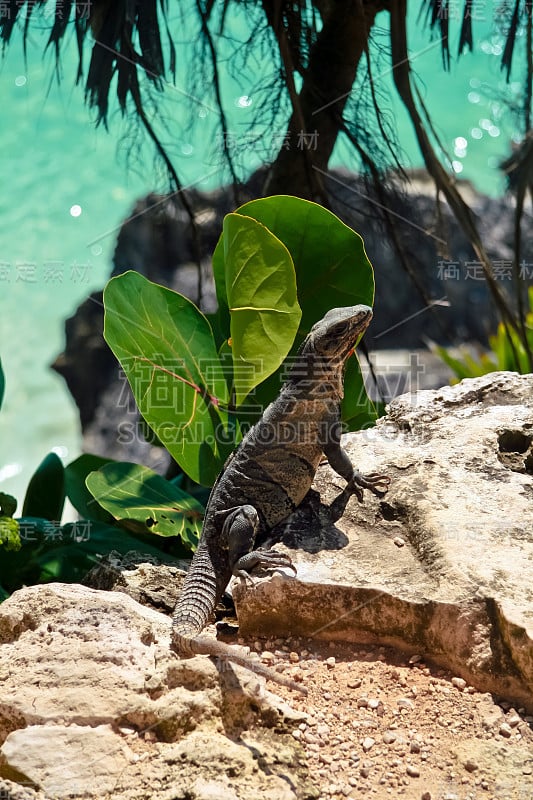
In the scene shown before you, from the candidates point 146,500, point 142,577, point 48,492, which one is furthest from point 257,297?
point 48,492

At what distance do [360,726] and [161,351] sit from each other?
152 centimetres

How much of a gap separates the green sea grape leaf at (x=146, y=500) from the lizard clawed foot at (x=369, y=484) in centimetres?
66

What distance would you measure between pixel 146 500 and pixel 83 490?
69 cm

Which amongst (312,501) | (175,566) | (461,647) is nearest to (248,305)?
(312,501)

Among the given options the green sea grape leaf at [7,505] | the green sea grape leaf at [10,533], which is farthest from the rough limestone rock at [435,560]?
the green sea grape leaf at [7,505]

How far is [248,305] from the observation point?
107 inches

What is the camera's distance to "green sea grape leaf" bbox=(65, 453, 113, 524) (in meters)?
3.37

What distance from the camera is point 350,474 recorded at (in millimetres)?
2514

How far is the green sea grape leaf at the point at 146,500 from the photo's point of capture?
2727mm

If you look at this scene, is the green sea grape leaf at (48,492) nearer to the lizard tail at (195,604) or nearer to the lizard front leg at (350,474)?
the lizard tail at (195,604)

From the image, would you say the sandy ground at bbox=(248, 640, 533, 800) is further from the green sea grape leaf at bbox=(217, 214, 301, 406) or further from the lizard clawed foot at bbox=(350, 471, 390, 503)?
the green sea grape leaf at bbox=(217, 214, 301, 406)

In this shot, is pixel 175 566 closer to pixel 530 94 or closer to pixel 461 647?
pixel 461 647

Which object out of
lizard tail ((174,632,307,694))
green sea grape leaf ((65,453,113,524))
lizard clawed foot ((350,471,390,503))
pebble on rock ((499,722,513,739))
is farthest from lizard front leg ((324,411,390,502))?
green sea grape leaf ((65,453,113,524))

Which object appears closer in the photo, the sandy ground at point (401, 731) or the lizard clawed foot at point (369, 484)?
the sandy ground at point (401, 731)
